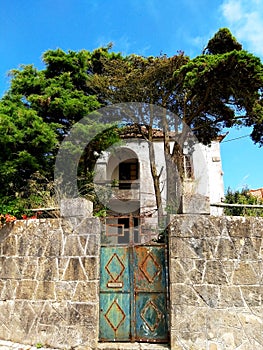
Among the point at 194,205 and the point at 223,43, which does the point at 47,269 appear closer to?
the point at 194,205

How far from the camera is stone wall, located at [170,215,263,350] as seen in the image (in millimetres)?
4551

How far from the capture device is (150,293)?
16.5 feet

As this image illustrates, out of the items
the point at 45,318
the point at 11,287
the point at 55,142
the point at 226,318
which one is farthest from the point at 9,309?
the point at 55,142

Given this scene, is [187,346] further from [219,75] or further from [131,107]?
[131,107]

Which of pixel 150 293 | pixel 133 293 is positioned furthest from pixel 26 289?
pixel 150 293

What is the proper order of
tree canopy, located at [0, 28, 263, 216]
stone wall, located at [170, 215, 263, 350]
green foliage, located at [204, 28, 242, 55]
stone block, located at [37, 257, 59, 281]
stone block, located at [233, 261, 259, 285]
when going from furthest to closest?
green foliage, located at [204, 28, 242, 55]
tree canopy, located at [0, 28, 263, 216]
stone block, located at [37, 257, 59, 281]
stone block, located at [233, 261, 259, 285]
stone wall, located at [170, 215, 263, 350]

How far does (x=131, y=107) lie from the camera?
11.6 m

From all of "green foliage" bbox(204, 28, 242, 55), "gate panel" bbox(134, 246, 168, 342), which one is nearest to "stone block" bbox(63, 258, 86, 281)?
"gate panel" bbox(134, 246, 168, 342)

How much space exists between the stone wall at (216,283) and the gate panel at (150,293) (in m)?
0.31

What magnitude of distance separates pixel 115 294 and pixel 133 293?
311 mm

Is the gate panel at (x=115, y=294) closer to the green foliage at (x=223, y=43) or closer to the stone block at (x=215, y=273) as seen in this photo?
the stone block at (x=215, y=273)

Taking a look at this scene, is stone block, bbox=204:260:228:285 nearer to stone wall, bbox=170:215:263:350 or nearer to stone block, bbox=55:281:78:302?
stone wall, bbox=170:215:263:350

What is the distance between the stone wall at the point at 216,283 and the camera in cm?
455

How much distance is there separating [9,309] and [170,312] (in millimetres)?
2788
